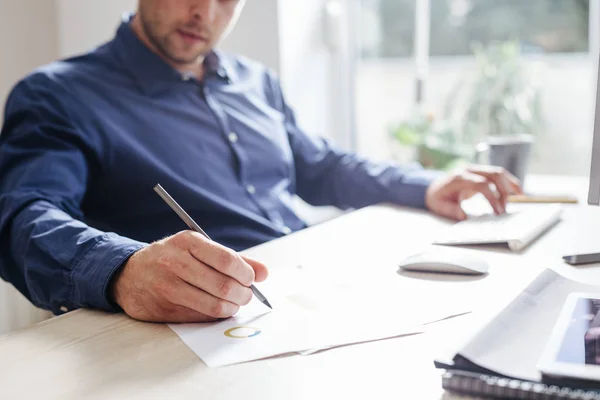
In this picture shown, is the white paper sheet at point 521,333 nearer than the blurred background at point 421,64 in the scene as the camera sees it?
Yes

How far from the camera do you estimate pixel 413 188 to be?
54.6 inches

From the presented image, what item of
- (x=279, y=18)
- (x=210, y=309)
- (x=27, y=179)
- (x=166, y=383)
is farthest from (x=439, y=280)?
(x=279, y=18)

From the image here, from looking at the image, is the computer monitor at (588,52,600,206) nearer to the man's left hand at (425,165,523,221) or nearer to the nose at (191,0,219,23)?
the man's left hand at (425,165,523,221)

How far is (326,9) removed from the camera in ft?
7.59

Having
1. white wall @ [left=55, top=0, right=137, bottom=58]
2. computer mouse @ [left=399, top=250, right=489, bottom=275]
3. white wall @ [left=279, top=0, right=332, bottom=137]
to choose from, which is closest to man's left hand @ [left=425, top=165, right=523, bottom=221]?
computer mouse @ [left=399, top=250, right=489, bottom=275]

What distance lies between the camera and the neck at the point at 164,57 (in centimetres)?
139

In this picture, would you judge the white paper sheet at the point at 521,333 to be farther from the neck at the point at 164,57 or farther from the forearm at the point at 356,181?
the neck at the point at 164,57

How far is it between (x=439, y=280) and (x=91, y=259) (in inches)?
17.0

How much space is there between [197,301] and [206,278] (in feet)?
0.09

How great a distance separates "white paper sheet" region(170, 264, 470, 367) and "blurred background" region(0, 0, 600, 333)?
1.18m

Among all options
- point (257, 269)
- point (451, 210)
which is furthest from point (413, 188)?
point (257, 269)

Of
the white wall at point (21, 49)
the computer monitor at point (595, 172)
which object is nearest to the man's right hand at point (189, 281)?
the computer monitor at point (595, 172)

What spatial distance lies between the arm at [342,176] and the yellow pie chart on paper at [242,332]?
0.74 metres

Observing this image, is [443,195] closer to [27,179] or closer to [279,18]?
[27,179]
